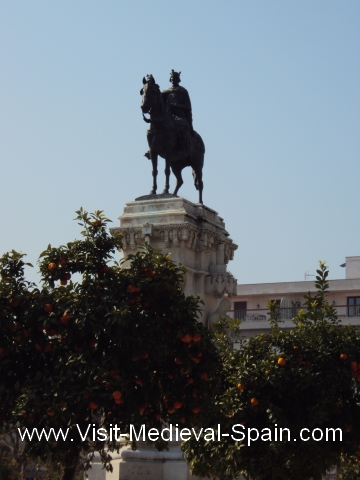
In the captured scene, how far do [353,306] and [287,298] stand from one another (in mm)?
4629

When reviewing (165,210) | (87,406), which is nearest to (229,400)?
(87,406)

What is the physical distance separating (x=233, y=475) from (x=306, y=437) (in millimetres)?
1717

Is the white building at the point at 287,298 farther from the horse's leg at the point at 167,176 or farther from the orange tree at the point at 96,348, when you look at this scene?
the orange tree at the point at 96,348

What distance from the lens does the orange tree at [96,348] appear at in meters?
13.7

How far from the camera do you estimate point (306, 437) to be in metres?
17.0

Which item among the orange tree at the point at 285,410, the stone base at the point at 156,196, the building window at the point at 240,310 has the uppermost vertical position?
the building window at the point at 240,310

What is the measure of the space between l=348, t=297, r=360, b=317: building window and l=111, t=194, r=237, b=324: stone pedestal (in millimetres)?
26316

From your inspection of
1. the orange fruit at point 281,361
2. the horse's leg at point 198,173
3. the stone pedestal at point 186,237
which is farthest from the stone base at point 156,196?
the orange fruit at point 281,361

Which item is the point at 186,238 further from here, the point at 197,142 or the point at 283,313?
the point at 283,313

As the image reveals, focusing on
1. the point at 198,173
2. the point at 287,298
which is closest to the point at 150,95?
the point at 198,173

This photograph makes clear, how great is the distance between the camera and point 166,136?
24.0m

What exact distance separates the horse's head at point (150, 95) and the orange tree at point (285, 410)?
7.25 meters

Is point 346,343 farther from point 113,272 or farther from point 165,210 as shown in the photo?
point 165,210

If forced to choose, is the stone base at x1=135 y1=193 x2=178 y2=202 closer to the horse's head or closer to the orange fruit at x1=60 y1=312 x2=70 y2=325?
the horse's head
